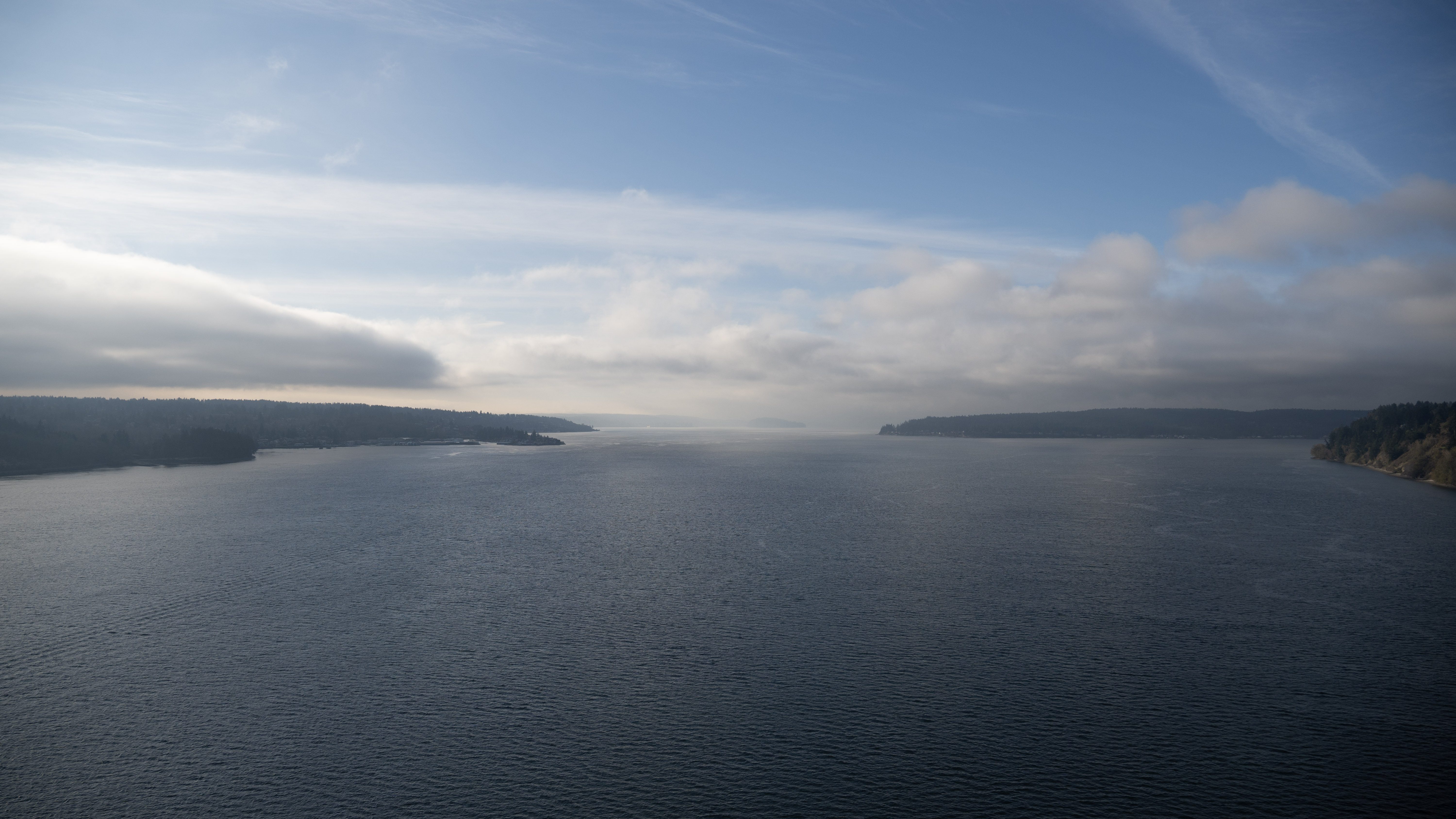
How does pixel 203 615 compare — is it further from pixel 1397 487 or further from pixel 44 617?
pixel 1397 487

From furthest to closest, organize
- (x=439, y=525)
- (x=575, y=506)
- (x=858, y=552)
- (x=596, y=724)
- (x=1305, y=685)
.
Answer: (x=575, y=506) → (x=439, y=525) → (x=858, y=552) → (x=1305, y=685) → (x=596, y=724)

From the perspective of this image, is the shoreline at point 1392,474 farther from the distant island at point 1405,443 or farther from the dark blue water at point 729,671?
the dark blue water at point 729,671

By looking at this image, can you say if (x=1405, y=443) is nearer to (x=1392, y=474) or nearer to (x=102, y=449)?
(x=1392, y=474)

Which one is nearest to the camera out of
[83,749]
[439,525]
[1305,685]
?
[83,749]

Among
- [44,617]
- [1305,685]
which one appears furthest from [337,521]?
[1305,685]

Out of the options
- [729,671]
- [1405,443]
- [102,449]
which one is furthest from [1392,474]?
[102,449]

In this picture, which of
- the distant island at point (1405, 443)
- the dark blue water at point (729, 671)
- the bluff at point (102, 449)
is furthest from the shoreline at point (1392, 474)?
the bluff at point (102, 449)

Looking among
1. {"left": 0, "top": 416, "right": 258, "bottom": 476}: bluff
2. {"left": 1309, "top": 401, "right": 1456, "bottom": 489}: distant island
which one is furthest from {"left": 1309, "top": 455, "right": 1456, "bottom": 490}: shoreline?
{"left": 0, "top": 416, "right": 258, "bottom": 476}: bluff
